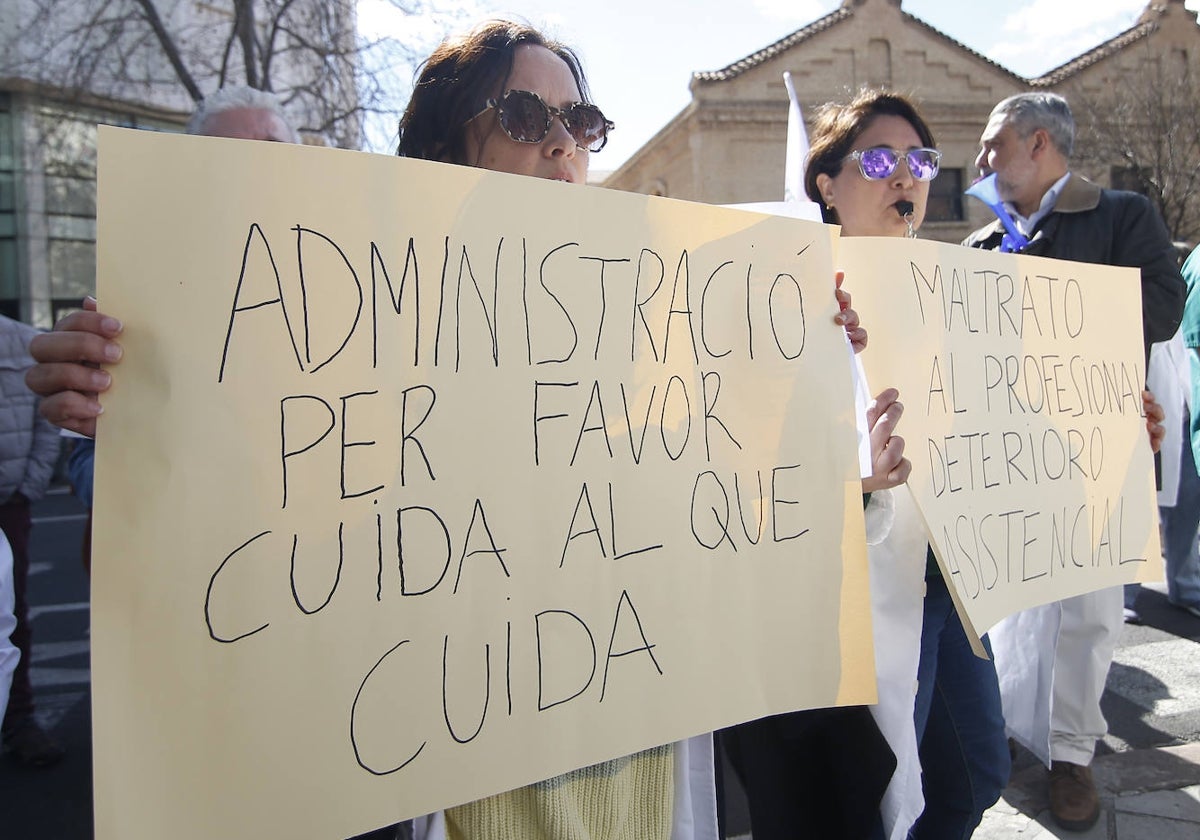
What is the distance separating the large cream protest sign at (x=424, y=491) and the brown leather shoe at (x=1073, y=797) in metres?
1.54

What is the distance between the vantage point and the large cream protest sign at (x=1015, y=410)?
141 cm

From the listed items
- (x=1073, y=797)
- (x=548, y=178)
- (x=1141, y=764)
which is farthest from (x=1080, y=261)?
(x=548, y=178)

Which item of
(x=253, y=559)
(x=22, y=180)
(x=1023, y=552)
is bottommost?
(x=1023, y=552)

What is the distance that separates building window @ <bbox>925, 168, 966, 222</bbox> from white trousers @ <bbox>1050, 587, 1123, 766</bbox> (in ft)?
57.8

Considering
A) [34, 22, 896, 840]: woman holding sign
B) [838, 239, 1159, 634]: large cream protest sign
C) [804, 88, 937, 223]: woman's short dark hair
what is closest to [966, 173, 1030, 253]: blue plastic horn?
[838, 239, 1159, 634]: large cream protest sign

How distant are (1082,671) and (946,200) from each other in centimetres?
1839

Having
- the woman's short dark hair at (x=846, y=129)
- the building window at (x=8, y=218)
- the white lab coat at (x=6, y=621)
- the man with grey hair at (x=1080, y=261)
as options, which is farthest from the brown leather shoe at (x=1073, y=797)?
the building window at (x=8, y=218)

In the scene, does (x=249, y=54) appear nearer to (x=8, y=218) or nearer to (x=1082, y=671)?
(x=8, y=218)

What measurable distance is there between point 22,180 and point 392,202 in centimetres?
1947

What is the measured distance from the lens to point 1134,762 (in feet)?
8.54

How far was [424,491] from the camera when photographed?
949 mm

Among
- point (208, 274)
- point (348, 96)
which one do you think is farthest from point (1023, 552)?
point (348, 96)

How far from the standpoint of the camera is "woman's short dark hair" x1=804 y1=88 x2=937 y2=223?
5.78 ft

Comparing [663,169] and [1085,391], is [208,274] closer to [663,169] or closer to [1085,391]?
[1085,391]
